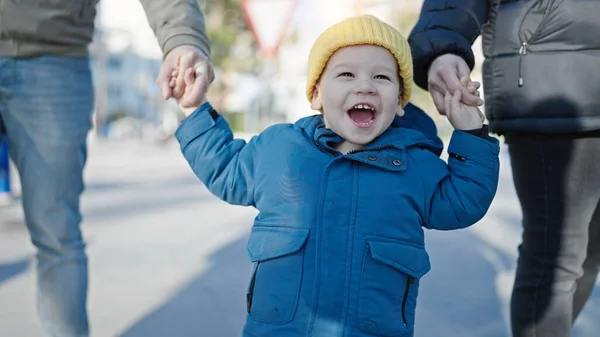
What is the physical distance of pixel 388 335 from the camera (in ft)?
4.86

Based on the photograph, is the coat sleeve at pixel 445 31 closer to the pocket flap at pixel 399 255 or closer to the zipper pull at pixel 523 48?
the zipper pull at pixel 523 48

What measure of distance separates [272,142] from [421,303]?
6.08ft

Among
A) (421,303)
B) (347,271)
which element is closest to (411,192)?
(347,271)

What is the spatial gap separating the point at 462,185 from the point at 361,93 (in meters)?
0.32

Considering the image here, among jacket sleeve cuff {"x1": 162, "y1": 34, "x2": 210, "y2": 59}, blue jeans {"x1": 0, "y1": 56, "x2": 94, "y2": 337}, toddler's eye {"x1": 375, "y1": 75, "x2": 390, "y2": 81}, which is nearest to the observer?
toddler's eye {"x1": 375, "y1": 75, "x2": 390, "y2": 81}

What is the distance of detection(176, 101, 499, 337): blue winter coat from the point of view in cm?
146

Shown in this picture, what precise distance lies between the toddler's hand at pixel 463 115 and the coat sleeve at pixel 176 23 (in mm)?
786

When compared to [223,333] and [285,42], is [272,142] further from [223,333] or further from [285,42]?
[285,42]

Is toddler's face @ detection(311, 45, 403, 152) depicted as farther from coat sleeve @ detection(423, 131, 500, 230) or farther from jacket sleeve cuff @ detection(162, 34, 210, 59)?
jacket sleeve cuff @ detection(162, 34, 210, 59)

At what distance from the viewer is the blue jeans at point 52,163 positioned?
2.08m

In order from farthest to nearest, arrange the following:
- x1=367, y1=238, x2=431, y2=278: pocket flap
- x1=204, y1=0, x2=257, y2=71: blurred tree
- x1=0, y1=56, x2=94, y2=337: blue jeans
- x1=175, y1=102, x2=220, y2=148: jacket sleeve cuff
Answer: x1=204, y1=0, x2=257, y2=71: blurred tree
x1=0, y1=56, x2=94, y2=337: blue jeans
x1=175, y1=102, x2=220, y2=148: jacket sleeve cuff
x1=367, y1=238, x2=431, y2=278: pocket flap

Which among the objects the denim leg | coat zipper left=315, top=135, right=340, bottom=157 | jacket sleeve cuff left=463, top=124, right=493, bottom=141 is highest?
jacket sleeve cuff left=463, top=124, right=493, bottom=141

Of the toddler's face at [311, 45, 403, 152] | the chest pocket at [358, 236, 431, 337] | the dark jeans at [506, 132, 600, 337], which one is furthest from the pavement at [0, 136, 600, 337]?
the toddler's face at [311, 45, 403, 152]

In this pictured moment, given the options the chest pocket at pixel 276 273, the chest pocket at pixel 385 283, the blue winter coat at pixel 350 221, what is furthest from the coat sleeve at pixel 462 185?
the chest pocket at pixel 276 273
